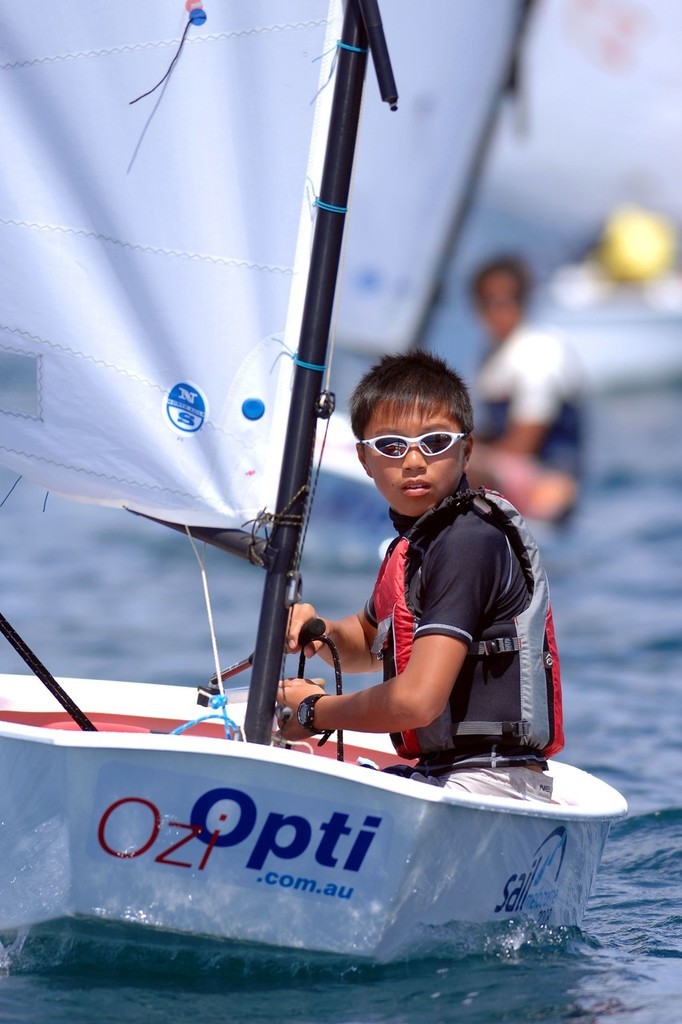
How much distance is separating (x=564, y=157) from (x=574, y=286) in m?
1.54

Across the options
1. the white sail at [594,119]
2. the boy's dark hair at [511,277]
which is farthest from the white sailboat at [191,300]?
the white sail at [594,119]

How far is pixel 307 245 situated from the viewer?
2.69 m

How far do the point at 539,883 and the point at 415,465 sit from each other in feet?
2.51

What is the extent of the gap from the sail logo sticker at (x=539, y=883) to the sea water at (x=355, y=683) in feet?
0.16

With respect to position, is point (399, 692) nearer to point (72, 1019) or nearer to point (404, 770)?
point (404, 770)

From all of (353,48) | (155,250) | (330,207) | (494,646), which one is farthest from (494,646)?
(353,48)

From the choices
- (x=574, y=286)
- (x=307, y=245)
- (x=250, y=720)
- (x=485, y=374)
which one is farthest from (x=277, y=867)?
(x=574, y=286)

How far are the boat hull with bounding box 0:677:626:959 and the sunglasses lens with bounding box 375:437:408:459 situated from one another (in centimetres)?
55

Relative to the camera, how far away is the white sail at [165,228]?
2.66m

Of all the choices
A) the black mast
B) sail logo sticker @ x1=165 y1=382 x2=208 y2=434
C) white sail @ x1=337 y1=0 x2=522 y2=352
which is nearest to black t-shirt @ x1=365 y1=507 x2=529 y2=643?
the black mast

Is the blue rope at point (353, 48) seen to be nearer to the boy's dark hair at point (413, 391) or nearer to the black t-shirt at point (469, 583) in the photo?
the boy's dark hair at point (413, 391)

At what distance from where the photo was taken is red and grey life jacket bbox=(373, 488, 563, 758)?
264 centimetres

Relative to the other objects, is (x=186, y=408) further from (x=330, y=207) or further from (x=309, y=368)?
(x=330, y=207)

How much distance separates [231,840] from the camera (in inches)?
95.0
